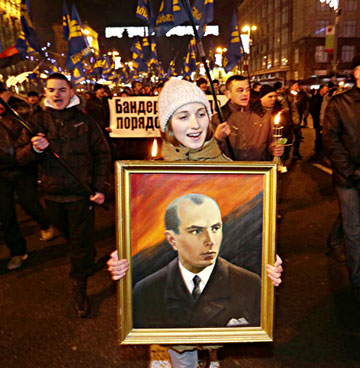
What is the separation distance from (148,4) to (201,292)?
1054 cm

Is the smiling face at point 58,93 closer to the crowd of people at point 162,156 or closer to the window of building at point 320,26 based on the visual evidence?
the crowd of people at point 162,156

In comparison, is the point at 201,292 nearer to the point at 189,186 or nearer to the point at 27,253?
the point at 189,186

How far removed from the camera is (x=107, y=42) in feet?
518

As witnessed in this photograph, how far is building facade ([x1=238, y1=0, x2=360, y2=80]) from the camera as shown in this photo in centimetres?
6284

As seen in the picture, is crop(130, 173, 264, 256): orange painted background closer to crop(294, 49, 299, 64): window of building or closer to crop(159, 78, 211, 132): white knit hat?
crop(159, 78, 211, 132): white knit hat

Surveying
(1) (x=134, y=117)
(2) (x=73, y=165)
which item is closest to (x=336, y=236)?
(2) (x=73, y=165)

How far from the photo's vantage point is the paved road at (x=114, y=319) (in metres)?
3.53

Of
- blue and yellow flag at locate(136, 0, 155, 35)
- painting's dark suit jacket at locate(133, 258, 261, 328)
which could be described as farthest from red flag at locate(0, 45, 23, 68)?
painting's dark suit jacket at locate(133, 258, 261, 328)

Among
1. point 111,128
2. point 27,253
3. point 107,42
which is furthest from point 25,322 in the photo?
point 107,42

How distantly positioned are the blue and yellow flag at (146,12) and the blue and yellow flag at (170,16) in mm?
1899

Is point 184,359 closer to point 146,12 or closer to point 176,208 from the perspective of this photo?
point 176,208

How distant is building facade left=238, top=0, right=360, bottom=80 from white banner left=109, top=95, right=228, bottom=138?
49.2m

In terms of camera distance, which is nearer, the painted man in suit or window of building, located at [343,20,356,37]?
the painted man in suit

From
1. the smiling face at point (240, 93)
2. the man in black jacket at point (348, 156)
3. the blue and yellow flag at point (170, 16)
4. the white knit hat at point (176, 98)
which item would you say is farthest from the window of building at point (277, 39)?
the white knit hat at point (176, 98)
